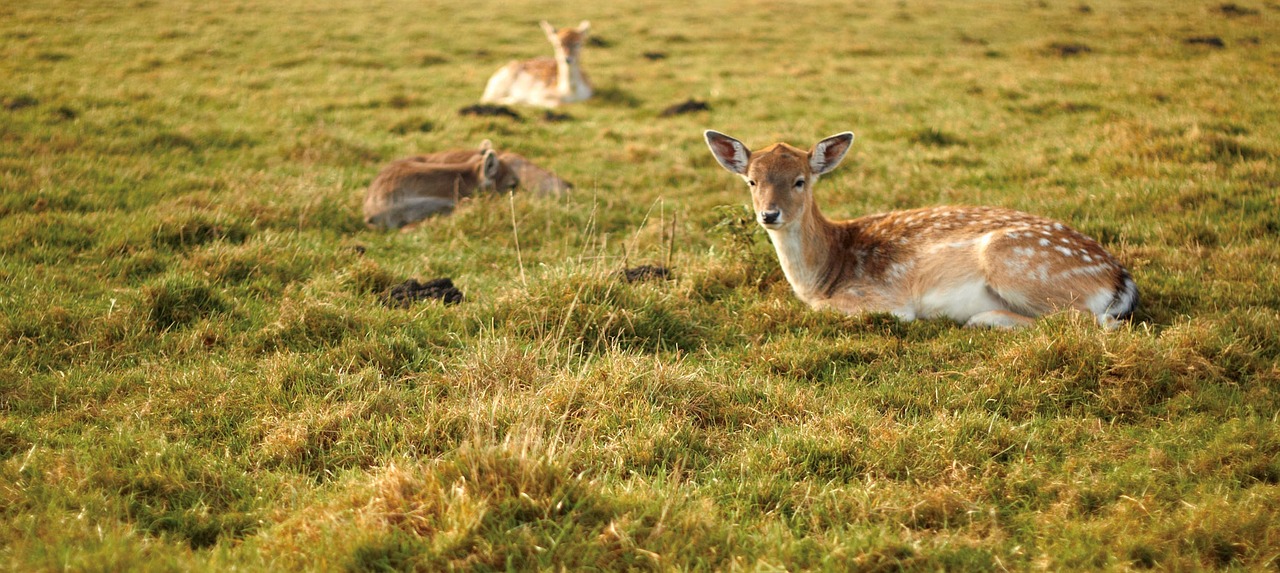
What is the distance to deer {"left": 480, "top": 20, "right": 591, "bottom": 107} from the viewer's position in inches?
626

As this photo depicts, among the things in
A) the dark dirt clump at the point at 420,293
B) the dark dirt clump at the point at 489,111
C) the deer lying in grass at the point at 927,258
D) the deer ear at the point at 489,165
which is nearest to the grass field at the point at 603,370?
the dark dirt clump at the point at 420,293

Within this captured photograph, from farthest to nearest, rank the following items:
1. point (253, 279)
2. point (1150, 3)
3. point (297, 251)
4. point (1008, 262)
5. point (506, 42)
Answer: point (1150, 3) < point (506, 42) < point (297, 251) < point (253, 279) < point (1008, 262)

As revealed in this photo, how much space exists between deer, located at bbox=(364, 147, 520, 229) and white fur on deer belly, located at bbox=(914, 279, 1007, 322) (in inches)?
187

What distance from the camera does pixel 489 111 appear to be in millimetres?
13898

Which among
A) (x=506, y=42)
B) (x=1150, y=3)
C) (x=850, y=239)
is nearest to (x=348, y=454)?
(x=850, y=239)

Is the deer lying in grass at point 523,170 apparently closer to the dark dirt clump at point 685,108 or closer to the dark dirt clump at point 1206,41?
the dark dirt clump at point 685,108

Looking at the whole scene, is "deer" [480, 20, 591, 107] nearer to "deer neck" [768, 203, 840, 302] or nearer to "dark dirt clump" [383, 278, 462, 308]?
"dark dirt clump" [383, 278, 462, 308]

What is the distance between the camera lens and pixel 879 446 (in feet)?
14.1

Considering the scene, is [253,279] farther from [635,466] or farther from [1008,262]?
[1008,262]

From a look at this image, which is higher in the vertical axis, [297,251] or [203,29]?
[203,29]

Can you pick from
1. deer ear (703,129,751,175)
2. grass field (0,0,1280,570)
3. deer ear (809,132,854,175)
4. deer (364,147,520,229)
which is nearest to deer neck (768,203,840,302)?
grass field (0,0,1280,570)

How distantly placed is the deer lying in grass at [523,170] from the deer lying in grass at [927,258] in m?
3.14

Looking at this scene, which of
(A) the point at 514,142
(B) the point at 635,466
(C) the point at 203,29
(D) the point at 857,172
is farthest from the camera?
(C) the point at 203,29

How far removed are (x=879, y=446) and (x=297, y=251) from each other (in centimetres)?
488
